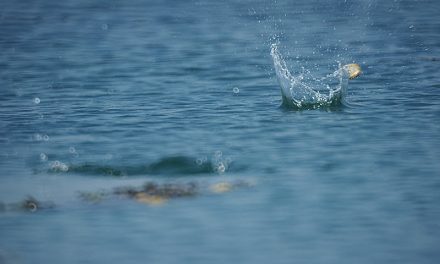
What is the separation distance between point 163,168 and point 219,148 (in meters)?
1.33

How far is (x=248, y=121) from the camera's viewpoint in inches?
638

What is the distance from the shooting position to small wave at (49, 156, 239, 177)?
42.4 ft

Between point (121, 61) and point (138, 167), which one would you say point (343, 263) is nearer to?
point (138, 167)

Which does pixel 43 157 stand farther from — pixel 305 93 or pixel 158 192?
pixel 305 93

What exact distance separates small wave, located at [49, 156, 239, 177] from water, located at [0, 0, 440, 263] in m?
0.03

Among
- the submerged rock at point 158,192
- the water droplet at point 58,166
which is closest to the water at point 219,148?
the water droplet at point 58,166

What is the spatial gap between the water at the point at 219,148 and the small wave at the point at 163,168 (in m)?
0.03

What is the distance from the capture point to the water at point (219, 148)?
32.9ft

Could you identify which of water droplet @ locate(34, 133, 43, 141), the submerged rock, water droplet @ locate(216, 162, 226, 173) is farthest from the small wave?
water droplet @ locate(34, 133, 43, 141)

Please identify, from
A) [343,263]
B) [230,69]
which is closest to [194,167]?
[343,263]

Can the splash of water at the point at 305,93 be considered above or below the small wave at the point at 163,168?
above

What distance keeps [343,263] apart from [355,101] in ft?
28.4

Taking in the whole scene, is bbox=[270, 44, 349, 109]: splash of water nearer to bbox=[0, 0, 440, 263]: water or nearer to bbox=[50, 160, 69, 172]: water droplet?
bbox=[0, 0, 440, 263]: water

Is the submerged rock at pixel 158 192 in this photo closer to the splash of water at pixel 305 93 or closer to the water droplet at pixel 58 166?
the water droplet at pixel 58 166
